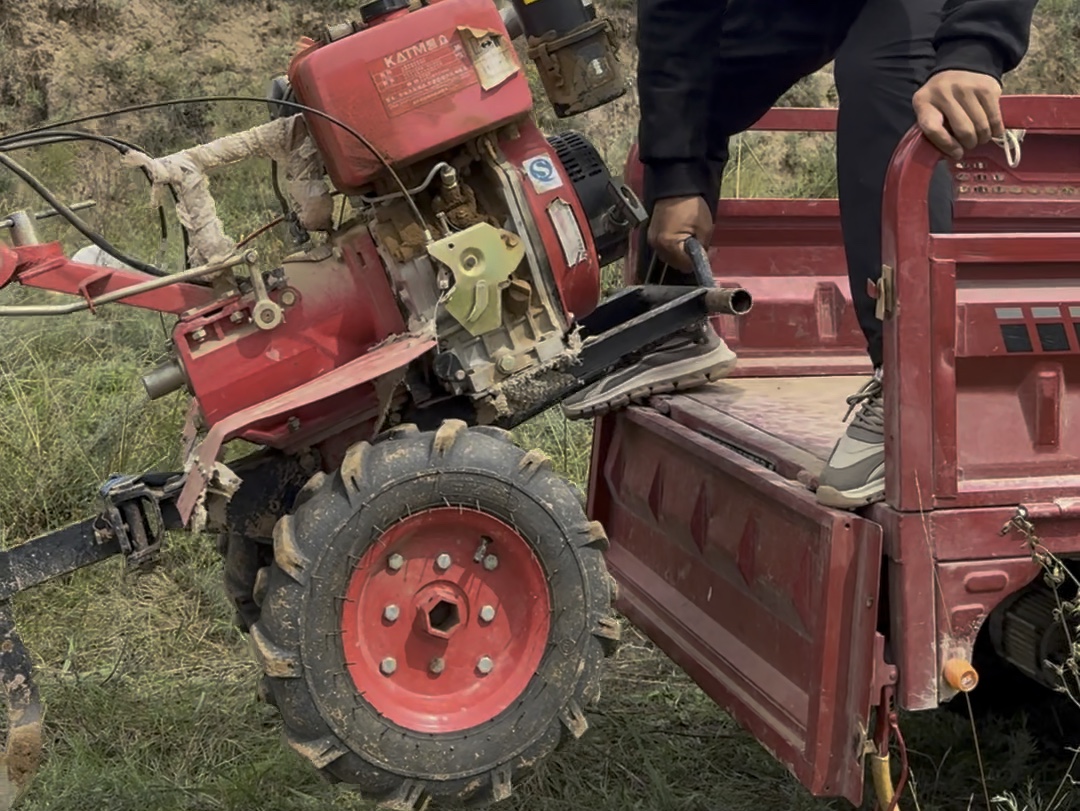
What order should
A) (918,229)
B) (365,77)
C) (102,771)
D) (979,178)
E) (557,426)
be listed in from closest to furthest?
(918,229) < (365,77) < (102,771) < (979,178) < (557,426)

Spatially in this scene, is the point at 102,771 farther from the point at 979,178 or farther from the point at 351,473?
the point at 979,178

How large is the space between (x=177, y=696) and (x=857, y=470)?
213cm

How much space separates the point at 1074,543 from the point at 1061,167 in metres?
1.84

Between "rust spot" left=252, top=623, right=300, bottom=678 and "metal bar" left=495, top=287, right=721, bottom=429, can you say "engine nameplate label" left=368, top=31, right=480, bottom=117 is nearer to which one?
"metal bar" left=495, top=287, right=721, bottom=429

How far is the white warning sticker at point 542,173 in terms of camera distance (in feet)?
7.68

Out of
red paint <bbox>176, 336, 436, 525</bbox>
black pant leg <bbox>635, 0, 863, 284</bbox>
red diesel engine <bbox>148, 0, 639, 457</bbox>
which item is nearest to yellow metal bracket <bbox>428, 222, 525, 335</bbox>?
red diesel engine <bbox>148, 0, 639, 457</bbox>

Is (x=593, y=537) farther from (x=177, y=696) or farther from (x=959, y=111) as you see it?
(x=177, y=696)

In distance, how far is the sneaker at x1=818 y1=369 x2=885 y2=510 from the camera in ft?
6.82

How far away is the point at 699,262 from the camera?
2682 millimetres

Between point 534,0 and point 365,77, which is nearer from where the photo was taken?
point 365,77

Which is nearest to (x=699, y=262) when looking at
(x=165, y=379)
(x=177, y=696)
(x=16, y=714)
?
(x=165, y=379)

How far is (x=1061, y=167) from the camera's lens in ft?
11.7

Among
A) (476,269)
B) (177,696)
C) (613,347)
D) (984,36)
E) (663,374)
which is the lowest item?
(177,696)

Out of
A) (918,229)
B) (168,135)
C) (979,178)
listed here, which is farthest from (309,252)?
(168,135)
